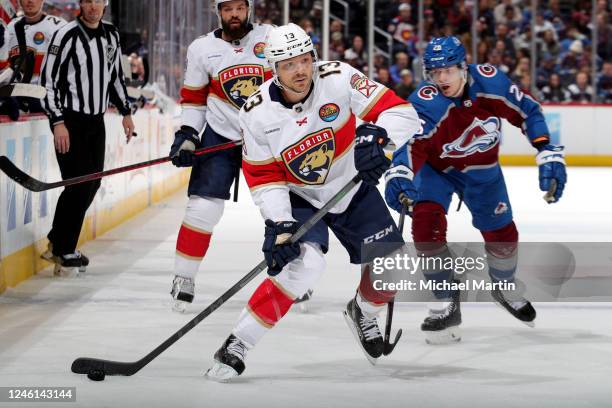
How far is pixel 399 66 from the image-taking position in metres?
14.7

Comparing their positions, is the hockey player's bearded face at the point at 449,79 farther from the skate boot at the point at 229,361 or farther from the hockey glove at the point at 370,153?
the skate boot at the point at 229,361

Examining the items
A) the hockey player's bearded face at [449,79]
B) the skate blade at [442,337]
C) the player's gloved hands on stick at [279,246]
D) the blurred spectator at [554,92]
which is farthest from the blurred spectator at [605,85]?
the player's gloved hands on stick at [279,246]

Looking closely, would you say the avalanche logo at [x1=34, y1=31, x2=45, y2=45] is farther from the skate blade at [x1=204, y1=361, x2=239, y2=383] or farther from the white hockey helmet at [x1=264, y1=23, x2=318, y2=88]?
the skate blade at [x1=204, y1=361, x2=239, y2=383]

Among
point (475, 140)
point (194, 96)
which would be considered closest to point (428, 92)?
point (475, 140)

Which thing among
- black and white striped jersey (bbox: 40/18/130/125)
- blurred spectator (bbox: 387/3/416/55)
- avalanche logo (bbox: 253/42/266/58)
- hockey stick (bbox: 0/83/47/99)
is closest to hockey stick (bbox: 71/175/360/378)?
avalanche logo (bbox: 253/42/266/58)

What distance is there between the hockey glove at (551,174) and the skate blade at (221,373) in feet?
4.65

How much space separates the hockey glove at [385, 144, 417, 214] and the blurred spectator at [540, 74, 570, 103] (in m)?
10.9

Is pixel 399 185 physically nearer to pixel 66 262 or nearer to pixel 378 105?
pixel 378 105

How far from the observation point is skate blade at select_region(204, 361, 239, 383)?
366 cm

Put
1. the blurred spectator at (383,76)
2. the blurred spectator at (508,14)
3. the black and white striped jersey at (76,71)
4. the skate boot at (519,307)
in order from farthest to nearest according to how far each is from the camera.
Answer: the blurred spectator at (508,14), the blurred spectator at (383,76), the black and white striped jersey at (76,71), the skate boot at (519,307)

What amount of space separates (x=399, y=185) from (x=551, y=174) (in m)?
0.59

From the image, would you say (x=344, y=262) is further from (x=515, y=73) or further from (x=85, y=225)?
(x=515, y=73)

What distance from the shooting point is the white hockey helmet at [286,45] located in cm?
365

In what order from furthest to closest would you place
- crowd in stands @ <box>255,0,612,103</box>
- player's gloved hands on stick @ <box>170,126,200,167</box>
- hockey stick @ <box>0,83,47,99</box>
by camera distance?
crowd in stands @ <box>255,0,612,103</box>
hockey stick @ <box>0,83,47,99</box>
player's gloved hands on stick @ <box>170,126,200,167</box>
